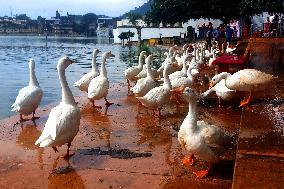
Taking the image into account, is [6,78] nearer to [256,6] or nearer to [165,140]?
[256,6]

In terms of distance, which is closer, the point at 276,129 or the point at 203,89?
the point at 276,129

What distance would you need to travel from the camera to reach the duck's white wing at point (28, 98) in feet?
26.9

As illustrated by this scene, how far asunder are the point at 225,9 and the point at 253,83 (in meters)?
25.3

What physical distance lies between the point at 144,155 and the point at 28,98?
11.3ft

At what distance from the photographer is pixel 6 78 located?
20062 millimetres

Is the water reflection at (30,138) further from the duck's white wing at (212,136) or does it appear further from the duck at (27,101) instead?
the duck's white wing at (212,136)

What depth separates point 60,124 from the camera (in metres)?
5.67

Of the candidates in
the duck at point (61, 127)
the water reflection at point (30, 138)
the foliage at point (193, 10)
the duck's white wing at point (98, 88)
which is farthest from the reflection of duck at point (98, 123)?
the foliage at point (193, 10)

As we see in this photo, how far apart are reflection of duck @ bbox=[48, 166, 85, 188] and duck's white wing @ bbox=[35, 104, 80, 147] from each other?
441mm

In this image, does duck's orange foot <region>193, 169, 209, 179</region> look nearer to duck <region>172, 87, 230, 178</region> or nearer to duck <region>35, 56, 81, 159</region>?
duck <region>172, 87, 230, 178</region>

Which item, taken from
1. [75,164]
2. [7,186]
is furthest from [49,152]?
[7,186]

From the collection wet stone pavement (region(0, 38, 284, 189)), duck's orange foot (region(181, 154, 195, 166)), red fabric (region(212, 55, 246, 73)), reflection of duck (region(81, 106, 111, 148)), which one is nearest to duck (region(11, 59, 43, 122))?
wet stone pavement (region(0, 38, 284, 189))

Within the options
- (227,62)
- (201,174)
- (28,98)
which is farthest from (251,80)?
(227,62)

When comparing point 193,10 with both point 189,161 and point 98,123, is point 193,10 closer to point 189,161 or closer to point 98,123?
point 98,123
